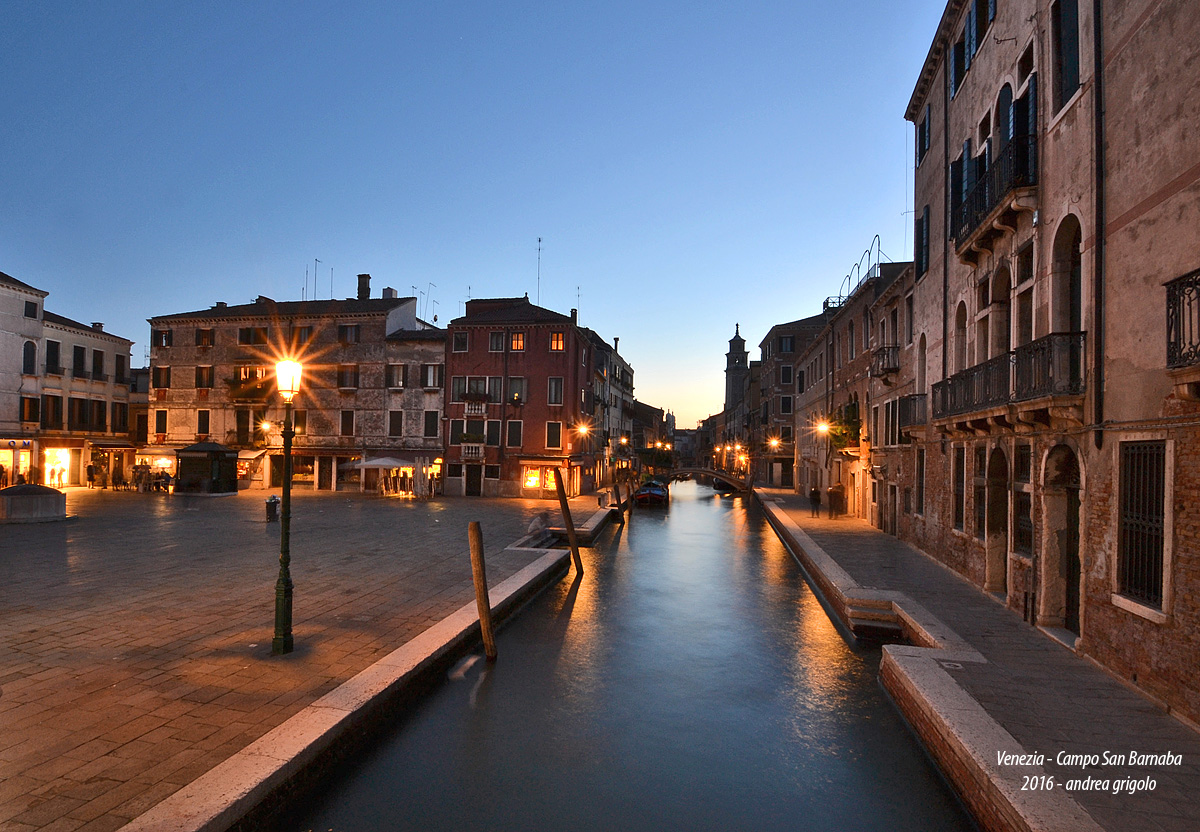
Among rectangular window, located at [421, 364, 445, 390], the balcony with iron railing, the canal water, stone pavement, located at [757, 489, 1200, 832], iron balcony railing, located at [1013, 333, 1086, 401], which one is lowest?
the canal water

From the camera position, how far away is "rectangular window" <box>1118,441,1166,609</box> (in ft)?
24.7

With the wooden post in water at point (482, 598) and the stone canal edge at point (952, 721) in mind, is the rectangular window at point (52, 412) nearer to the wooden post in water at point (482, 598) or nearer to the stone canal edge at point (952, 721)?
the wooden post in water at point (482, 598)

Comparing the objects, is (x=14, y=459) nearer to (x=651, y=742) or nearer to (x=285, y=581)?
(x=285, y=581)

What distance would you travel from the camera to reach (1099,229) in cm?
872

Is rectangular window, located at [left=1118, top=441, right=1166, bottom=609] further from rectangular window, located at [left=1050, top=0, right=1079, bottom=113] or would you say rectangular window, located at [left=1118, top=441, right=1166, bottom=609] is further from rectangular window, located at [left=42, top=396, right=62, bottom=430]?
rectangular window, located at [left=42, top=396, right=62, bottom=430]

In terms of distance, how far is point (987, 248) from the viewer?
13.1 meters

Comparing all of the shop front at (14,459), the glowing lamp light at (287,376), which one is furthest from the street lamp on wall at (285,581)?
the shop front at (14,459)

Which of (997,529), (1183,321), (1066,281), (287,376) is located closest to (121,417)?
(287,376)

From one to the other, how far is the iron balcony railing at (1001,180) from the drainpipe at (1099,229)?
226cm

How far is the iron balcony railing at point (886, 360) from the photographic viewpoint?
21.2 m

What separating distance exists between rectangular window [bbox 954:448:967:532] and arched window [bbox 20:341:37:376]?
45.5 m

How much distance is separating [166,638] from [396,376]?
102 ft

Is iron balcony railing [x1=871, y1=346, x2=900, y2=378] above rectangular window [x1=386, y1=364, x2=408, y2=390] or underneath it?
underneath

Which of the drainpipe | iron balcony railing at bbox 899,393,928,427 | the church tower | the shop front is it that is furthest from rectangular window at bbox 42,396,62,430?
the church tower
